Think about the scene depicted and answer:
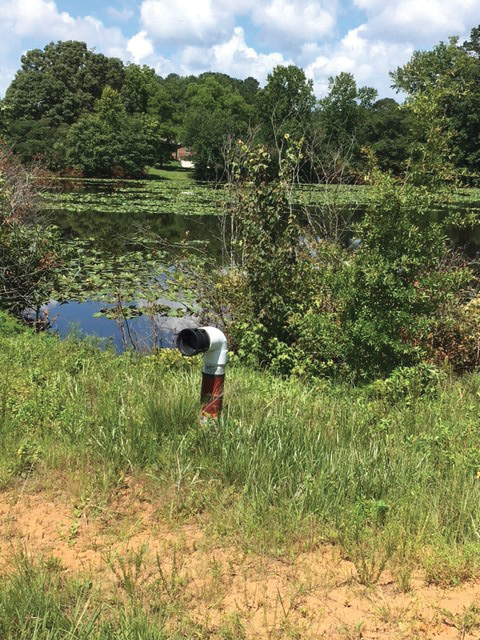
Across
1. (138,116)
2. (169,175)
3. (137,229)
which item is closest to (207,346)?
(137,229)

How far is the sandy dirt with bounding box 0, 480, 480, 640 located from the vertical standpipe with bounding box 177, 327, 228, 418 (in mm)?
954

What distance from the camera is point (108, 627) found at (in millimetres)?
2410

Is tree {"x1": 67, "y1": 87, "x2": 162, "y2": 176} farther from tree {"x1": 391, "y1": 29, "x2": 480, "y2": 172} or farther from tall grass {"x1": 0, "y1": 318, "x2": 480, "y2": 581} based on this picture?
tall grass {"x1": 0, "y1": 318, "x2": 480, "y2": 581}

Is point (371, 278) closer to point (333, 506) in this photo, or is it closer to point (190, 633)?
point (333, 506)

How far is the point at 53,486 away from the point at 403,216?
4934 millimetres

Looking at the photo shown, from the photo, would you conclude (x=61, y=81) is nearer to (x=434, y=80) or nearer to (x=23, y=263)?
(x=23, y=263)

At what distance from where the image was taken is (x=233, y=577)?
295cm

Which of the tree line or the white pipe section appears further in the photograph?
the tree line

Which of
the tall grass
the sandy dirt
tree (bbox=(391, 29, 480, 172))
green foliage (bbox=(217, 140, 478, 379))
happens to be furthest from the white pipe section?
tree (bbox=(391, 29, 480, 172))

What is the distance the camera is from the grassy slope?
10.4 feet

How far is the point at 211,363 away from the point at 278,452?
85 centimetres

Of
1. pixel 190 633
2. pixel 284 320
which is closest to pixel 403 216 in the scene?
pixel 284 320

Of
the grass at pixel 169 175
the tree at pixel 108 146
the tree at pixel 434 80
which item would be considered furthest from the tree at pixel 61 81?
the tree at pixel 434 80

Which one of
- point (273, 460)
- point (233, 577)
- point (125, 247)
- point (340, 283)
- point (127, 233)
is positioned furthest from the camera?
point (127, 233)
